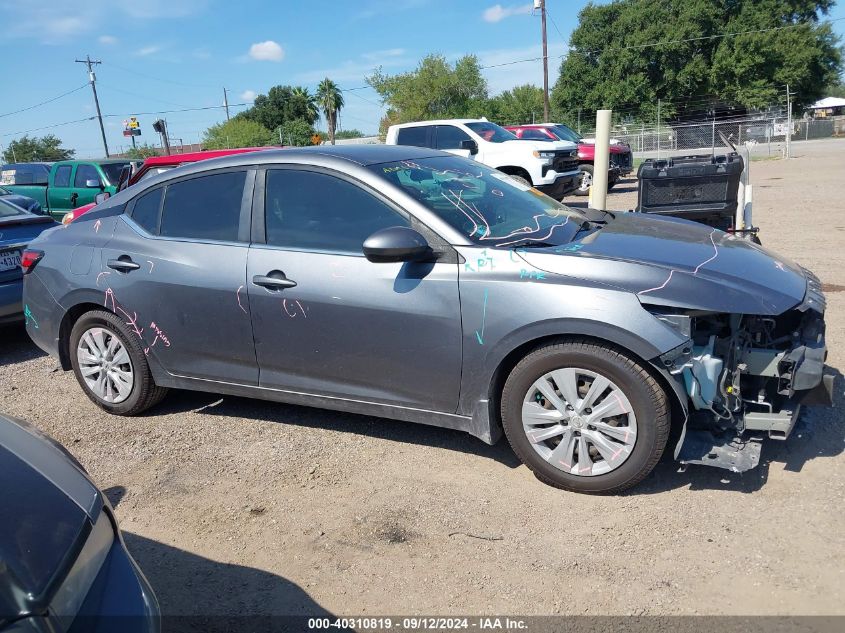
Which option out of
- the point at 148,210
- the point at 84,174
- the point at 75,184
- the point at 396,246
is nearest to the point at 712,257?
the point at 396,246

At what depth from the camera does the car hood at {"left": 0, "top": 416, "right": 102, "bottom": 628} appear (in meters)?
1.68

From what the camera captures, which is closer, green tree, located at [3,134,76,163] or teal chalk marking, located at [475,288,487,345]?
teal chalk marking, located at [475,288,487,345]

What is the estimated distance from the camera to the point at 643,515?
3.28 metres

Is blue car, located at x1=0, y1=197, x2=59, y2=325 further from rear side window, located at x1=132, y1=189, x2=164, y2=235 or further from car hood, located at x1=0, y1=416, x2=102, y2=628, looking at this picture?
car hood, located at x1=0, y1=416, x2=102, y2=628

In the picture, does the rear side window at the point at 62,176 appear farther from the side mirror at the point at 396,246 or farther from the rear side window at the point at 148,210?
the side mirror at the point at 396,246

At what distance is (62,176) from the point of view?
14.8 meters

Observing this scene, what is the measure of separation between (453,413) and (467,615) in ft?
3.79

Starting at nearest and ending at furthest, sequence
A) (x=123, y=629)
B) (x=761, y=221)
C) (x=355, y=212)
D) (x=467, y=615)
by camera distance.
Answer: (x=123, y=629) < (x=467, y=615) < (x=355, y=212) < (x=761, y=221)

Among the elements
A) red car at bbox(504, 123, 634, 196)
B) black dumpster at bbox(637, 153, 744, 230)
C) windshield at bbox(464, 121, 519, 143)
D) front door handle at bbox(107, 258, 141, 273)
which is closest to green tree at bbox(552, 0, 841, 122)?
red car at bbox(504, 123, 634, 196)

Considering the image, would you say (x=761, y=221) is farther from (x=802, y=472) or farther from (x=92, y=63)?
(x=92, y=63)

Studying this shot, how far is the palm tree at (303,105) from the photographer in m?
69.6

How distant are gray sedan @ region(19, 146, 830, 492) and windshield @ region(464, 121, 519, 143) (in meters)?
10.1

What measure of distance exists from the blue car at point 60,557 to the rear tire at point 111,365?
234 cm

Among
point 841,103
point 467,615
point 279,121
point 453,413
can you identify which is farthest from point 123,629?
point 841,103
